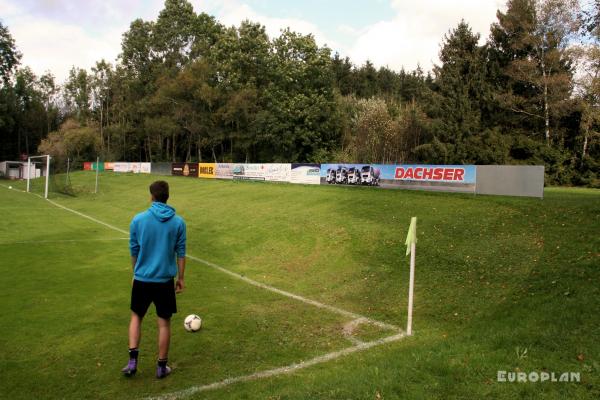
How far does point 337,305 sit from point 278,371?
3.95 meters

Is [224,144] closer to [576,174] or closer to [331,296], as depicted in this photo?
[576,174]

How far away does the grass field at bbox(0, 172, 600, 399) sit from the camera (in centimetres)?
529

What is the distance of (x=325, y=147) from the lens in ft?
177

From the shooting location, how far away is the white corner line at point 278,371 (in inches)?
206

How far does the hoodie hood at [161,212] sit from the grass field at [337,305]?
2.06m

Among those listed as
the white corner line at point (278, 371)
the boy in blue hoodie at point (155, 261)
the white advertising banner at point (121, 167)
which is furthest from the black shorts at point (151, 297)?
the white advertising banner at point (121, 167)

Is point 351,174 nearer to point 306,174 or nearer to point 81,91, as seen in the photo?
point 306,174

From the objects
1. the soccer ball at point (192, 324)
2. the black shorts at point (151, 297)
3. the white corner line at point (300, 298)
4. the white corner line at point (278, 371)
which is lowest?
the white corner line at point (300, 298)

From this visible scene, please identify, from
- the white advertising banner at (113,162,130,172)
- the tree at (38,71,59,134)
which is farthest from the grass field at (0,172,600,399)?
the tree at (38,71,59,134)

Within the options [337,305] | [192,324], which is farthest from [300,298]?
[192,324]

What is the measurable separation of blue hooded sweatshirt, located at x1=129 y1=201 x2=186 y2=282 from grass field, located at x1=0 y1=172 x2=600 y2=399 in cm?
139

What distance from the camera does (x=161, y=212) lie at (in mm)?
5465

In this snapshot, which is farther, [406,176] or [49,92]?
[49,92]

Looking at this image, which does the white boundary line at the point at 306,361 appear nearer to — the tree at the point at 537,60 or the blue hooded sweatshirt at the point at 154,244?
the blue hooded sweatshirt at the point at 154,244
